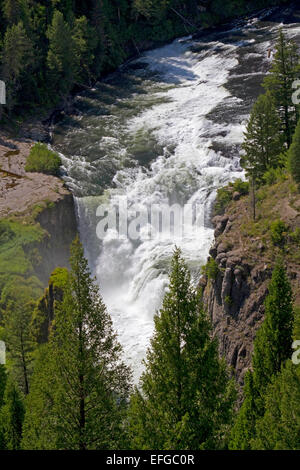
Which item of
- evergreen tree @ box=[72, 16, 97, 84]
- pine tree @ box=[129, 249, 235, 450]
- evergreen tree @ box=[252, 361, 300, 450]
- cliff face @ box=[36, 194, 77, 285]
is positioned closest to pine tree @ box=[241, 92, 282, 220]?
cliff face @ box=[36, 194, 77, 285]

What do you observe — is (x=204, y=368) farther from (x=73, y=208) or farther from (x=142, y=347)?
(x=73, y=208)

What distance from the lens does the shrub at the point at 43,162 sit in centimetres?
5619

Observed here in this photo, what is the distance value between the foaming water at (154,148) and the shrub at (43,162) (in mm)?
1333

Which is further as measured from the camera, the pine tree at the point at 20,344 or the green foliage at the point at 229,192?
the green foliage at the point at 229,192

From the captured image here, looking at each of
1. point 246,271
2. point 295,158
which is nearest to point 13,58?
point 295,158

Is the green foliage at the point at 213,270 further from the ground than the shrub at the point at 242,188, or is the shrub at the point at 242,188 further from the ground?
the shrub at the point at 242,188

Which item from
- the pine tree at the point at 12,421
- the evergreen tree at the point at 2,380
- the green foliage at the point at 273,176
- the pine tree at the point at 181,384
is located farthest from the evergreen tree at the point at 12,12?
the pine tree at the point at 181,384

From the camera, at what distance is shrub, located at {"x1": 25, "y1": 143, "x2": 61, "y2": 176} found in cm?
5619

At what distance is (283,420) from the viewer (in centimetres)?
1961

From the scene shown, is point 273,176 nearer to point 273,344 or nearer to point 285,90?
point 285,90

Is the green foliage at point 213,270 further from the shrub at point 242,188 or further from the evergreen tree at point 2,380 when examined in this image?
the evergreen tree at point 2,380

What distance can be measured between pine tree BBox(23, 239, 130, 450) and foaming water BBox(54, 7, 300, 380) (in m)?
14.9

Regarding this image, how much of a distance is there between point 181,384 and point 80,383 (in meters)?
3.51
